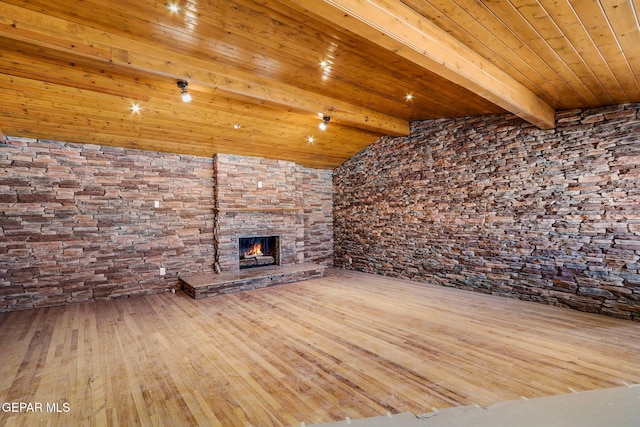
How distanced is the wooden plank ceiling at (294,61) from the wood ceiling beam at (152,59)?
0.04 ft

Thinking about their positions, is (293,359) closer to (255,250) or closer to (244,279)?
(244,279)

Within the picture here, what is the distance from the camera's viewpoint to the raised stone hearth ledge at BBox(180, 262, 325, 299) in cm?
510

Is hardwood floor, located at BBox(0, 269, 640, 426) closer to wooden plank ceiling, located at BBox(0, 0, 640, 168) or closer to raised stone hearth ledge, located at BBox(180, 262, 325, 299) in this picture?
raised stone hearth ledge, located at BBox(180, 262, 325, 299)

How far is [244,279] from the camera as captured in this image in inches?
218

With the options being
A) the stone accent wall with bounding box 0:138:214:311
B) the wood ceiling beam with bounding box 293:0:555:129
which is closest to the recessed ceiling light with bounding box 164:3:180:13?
the wood ceiling beam with bounding box 293:0:555:129

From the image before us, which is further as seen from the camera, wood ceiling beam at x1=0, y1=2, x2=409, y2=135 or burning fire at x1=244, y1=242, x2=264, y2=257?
burning fire at x1=244, y1=242, x2=264, y2=257

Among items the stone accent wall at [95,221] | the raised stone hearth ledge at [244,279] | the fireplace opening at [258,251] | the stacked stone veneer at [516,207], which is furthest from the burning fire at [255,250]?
the stacked stone veneer at [516,207]

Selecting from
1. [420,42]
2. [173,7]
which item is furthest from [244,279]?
[420,42]

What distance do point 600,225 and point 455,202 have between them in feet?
6.42

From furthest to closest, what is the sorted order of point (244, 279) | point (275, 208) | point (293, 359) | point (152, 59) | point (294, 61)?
point (275, 208)
point (244, 279)
point (294, 61)
point (152, 59)
point (293, 359)

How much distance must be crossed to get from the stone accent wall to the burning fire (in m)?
0.93

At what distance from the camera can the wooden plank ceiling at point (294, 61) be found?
7.55 feet

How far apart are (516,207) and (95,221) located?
6.82m

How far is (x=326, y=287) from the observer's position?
18.8 ft
